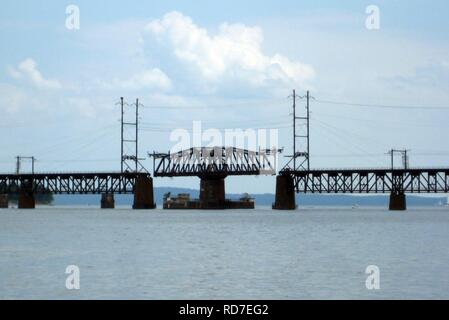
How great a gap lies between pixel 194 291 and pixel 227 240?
163ft

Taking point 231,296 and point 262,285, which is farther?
point 262,285

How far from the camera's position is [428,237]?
4451 inches

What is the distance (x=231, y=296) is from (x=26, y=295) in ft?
35.8

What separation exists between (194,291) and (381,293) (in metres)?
10.3

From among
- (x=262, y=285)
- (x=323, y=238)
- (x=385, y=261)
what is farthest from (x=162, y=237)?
(x=262, y=285)

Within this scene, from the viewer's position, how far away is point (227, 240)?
104 m
